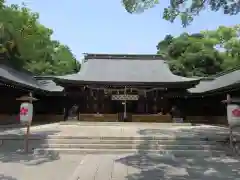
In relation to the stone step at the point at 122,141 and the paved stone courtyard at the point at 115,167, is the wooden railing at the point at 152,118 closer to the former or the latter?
the stone step at the point at 122,141

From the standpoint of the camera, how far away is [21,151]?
36.6 feet

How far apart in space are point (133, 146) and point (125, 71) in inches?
521

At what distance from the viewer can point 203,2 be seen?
9.80 m

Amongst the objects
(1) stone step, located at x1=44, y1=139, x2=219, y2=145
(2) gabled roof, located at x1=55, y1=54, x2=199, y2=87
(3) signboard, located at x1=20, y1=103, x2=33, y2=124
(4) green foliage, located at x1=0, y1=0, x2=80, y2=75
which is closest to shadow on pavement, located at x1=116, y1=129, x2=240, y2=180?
(1) stone step, located at x1=44, y1=139, x2=219, y2=145

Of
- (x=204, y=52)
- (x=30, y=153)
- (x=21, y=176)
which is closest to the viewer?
(x=21, y=176)

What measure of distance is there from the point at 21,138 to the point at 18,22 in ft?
55.7

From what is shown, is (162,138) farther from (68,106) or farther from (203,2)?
(68,106)

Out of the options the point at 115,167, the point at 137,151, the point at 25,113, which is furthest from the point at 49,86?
the point at 115,167

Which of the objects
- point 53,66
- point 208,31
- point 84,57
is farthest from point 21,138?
point 208,31

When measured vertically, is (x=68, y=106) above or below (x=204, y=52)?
below

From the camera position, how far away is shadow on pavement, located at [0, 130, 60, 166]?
986 centimetres

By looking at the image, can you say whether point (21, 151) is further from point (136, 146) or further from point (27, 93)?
point (27, 93)

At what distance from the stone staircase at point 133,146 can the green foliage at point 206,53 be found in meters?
24.8

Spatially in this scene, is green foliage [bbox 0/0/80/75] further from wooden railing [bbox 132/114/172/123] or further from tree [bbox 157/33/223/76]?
tree [bbox 157/33/223/76]
